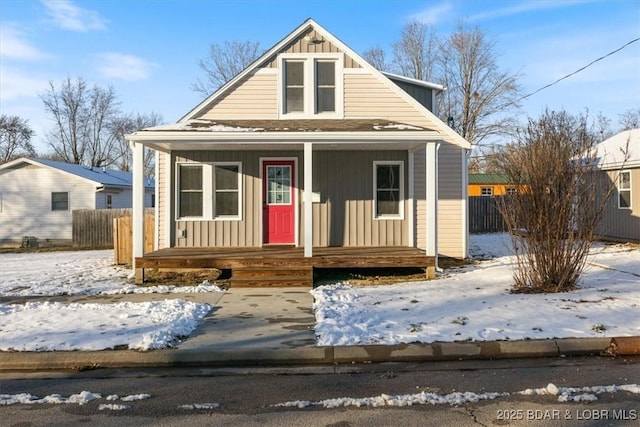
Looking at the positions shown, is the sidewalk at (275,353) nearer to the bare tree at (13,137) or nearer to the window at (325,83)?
the window at (325,83)

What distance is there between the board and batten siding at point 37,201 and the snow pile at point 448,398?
23.1 meters

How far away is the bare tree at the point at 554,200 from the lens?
7945mm

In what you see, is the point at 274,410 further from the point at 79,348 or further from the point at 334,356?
the point at 79,348

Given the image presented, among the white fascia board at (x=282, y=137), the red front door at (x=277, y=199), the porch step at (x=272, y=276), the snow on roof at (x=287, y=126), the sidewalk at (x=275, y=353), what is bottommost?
the sidewalk at (x=275, y=353)

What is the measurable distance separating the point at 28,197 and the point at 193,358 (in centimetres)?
2276

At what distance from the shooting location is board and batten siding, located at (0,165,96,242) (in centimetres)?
2373

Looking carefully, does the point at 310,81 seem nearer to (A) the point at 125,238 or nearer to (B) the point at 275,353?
(A) the point at 125,238

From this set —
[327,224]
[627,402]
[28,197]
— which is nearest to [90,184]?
[28,197]

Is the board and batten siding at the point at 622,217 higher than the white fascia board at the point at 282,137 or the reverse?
the reverse

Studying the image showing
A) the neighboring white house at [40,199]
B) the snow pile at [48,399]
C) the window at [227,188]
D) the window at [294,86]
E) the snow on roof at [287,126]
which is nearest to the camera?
the snow pile at [48,399]

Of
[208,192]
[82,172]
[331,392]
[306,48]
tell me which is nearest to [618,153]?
[306,48]

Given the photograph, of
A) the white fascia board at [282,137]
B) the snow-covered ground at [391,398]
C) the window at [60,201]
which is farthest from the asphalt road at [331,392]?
the window at [60,201]

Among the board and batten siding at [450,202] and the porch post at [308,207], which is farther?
the board and batten siding at [450,202]

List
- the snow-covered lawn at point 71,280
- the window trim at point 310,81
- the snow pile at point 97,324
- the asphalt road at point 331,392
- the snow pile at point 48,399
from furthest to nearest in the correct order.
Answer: the window trim at point 310,81
the snow-covered lawn at point 71,280
the snow pile at point 97,324
the snow pile at point 48,399
the asphalt road at point 331,392
